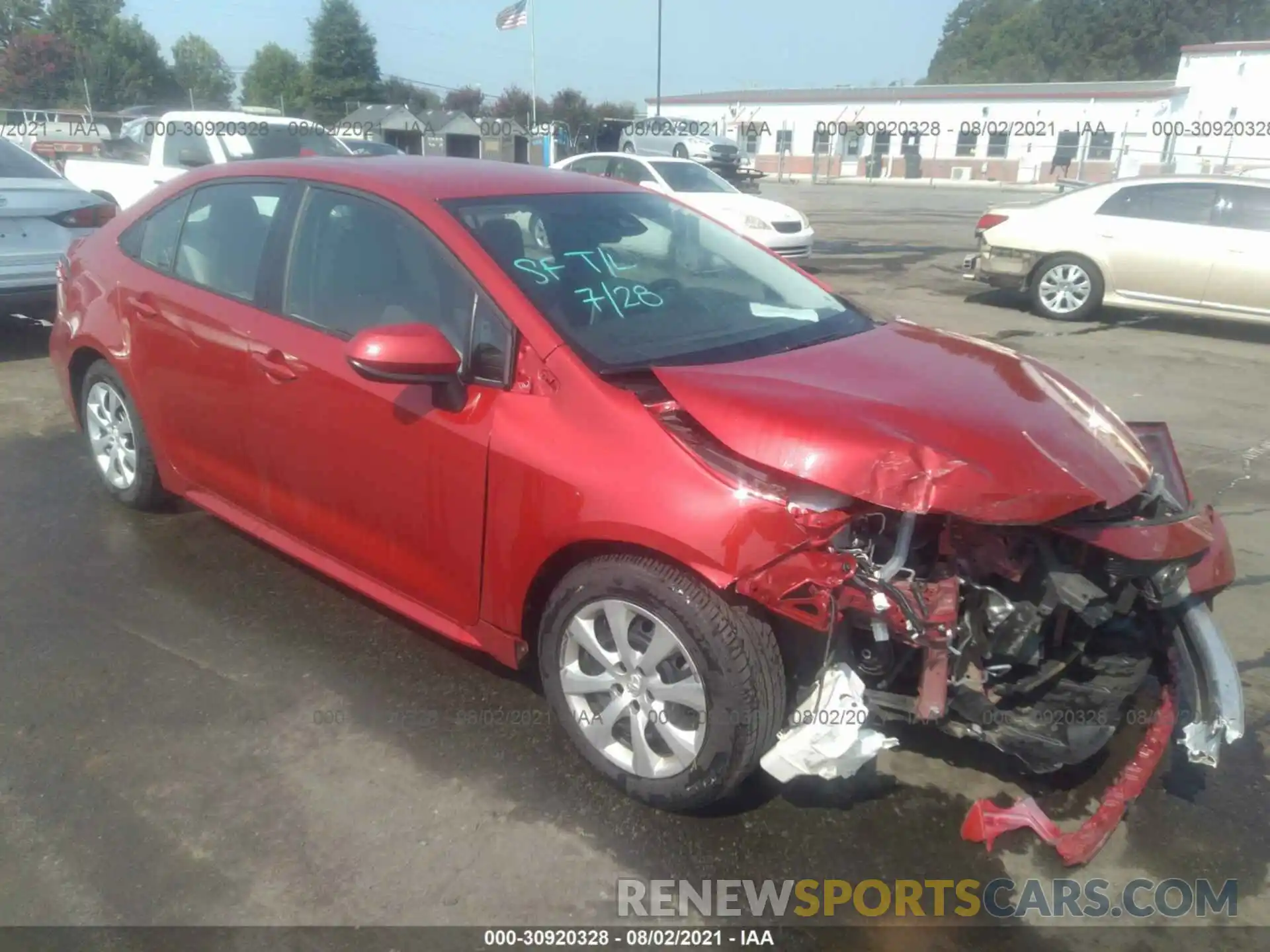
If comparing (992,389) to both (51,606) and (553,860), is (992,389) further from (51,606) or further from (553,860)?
(51,606)

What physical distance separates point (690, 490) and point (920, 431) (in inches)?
23.7

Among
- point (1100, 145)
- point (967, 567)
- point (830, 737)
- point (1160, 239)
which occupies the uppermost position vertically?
point (1100, 145)

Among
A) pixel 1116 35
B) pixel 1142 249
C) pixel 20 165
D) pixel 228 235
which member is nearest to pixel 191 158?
pixel 20 165

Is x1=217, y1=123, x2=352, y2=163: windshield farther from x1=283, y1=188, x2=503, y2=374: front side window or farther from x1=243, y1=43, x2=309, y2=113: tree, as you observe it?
x1=243, y1=43, x2=309, y2=113: tree

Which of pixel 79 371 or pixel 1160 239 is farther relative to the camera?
pixel 1160 239

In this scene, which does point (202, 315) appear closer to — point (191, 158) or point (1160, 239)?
point (191, 158)

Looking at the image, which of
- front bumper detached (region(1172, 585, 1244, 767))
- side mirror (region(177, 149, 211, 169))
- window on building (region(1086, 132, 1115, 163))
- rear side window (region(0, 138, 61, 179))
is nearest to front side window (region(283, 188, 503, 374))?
front bumper detached (region(1172, 585, 1244, 767))

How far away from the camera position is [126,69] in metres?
65.2

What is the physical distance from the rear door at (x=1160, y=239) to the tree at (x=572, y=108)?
4668 centimetres

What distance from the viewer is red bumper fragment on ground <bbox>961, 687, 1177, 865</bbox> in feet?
8.41

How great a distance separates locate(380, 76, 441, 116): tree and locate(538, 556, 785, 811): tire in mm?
73710

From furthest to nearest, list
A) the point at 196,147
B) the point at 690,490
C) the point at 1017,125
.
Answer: the point at 1017,125, the point at 196,147, the point at 690,490

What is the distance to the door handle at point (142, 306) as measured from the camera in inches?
155

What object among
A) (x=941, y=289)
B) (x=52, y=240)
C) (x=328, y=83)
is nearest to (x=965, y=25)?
(x=328, y=83)
